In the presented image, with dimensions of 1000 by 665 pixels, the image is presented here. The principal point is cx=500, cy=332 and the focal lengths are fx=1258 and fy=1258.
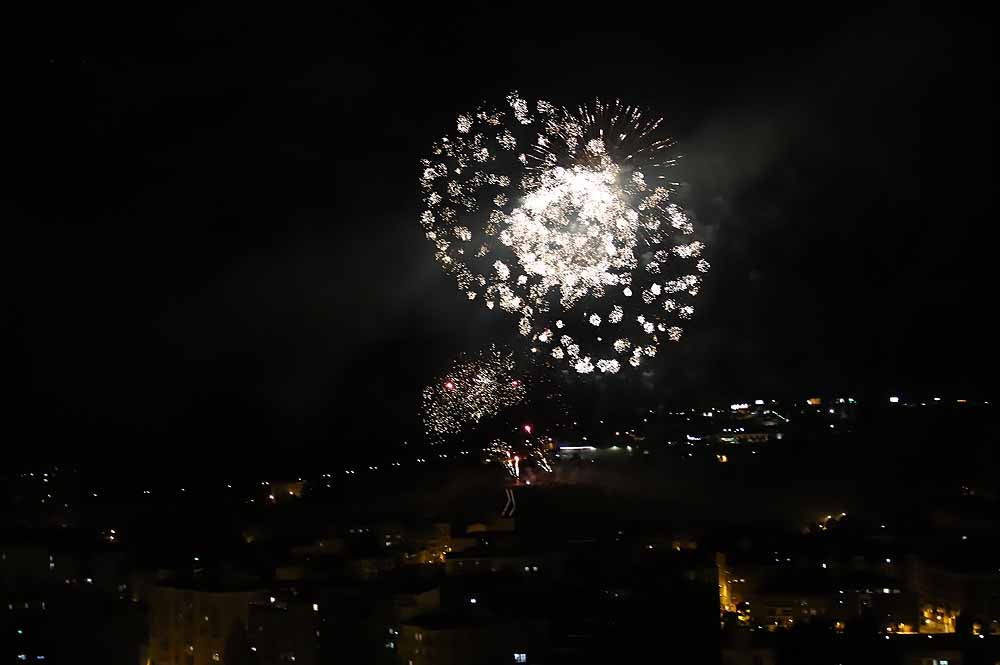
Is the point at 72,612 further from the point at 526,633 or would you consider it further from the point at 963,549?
the point at 963,549

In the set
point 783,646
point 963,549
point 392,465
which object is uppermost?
point 392,465

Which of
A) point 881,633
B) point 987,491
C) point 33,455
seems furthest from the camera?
point 33,455

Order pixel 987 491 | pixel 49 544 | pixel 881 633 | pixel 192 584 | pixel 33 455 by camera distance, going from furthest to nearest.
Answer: pixel 33 455, pixel 987 491, pixel 49 544, pixel 192 584, pixel 881 633

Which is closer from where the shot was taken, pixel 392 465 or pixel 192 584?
pixel 192 584

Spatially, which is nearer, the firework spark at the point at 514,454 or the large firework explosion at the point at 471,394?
the large firework explosion at the point at 471,394

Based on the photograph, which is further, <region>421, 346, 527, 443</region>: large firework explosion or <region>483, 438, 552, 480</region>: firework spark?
<region>483, 438, 552, 480</region>: firework spark

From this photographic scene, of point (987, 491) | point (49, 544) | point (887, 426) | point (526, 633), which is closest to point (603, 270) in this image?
point (526, 633)

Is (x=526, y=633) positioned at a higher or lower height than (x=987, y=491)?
lower
